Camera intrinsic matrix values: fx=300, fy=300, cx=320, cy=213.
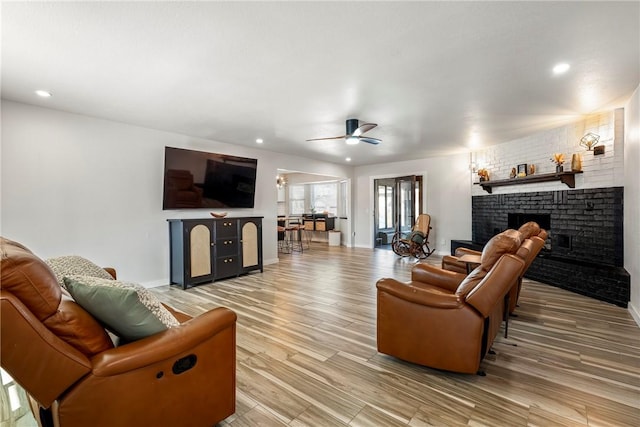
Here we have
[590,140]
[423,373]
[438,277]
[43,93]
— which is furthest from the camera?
[590,140]

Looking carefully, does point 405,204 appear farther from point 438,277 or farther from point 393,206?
point 438,277

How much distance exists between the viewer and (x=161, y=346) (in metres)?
1.35

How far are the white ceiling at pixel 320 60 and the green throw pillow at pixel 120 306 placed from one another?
166 cm

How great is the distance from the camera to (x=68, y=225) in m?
3.90

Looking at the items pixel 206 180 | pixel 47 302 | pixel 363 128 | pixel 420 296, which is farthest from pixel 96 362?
pixel 206 180

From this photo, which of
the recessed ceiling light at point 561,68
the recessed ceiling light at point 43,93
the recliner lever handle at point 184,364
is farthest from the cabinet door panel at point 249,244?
the recessed ceiling light at point 561,68

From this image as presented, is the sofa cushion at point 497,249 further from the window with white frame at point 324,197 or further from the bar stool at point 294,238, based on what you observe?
the window with white frame at point 324,197

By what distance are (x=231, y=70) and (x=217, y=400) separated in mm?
2556

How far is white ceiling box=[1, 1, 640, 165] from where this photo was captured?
6.31ft

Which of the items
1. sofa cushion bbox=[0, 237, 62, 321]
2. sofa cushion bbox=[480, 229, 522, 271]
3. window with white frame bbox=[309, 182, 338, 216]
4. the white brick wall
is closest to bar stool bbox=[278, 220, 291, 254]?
window with white frame bbox=[309, 182, 338, 216]

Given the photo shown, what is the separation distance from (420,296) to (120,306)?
71.4 inches

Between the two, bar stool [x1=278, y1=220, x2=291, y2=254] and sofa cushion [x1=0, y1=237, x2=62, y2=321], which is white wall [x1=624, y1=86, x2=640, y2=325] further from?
bar stool [x1=278, y1=220, x2=291, y2=254]

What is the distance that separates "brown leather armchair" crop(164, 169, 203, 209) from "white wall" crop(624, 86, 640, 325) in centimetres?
574

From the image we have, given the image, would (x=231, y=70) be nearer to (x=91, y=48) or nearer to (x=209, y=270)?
(x=91, y=48)
